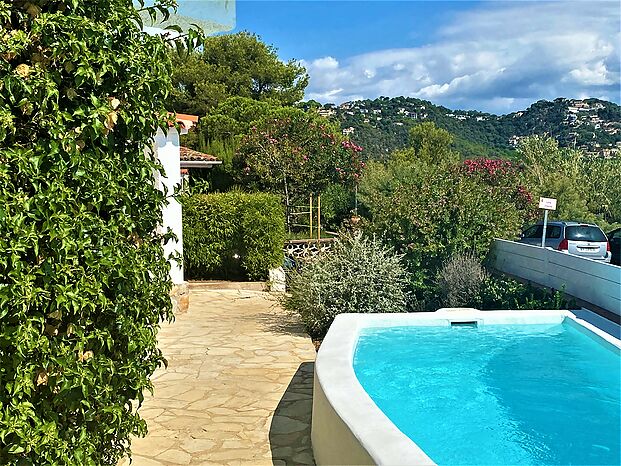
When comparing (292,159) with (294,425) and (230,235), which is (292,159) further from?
(294,425)

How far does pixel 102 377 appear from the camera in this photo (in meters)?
3.60

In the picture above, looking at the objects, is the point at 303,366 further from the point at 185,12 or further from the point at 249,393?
the point at 185,12

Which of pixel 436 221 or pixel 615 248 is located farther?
pixel 615 248

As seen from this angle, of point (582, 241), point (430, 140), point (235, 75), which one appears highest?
point (235, 75)

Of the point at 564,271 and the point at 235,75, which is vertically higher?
the point at 235,75


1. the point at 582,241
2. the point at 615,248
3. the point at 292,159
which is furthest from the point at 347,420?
the point at 292,159

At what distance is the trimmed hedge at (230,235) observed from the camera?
47.6 ft

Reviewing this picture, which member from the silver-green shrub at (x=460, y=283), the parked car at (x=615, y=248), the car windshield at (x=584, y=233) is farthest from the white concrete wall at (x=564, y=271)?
the parked car at (x=615, y=248)

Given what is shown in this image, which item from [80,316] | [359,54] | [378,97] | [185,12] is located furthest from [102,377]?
[378,97]

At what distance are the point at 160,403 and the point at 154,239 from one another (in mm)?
3009

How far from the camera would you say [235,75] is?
3597 cm

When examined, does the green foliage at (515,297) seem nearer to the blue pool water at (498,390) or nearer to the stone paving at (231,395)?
the blue pool water at (498,390)

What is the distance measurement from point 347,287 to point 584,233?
1073 centimetres

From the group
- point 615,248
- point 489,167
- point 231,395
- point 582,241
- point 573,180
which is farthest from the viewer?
point 573,180
